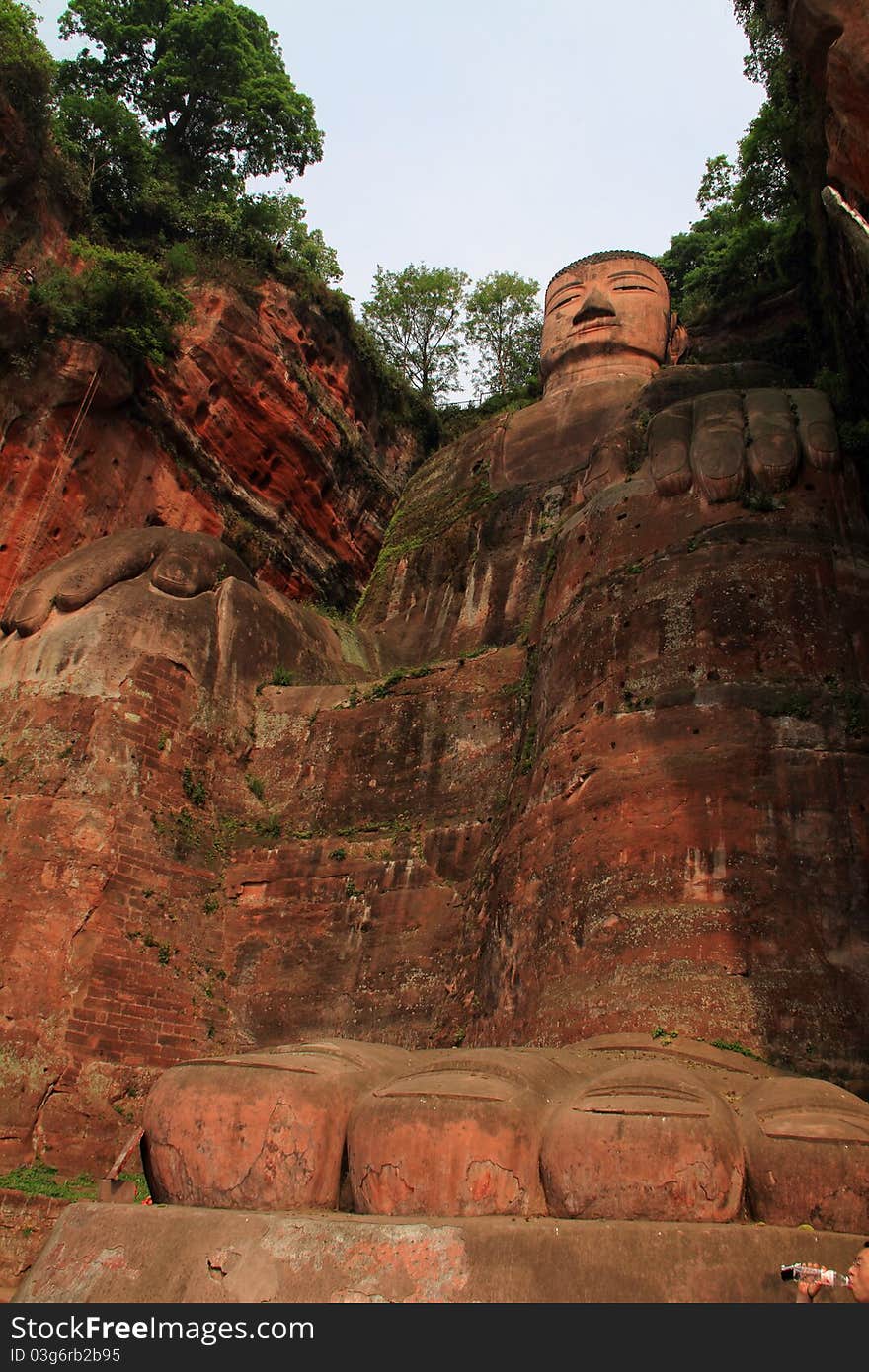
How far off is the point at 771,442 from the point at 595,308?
12.4m

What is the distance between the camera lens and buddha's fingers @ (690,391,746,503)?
473 inches

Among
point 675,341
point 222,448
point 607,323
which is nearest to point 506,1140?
point 222,448

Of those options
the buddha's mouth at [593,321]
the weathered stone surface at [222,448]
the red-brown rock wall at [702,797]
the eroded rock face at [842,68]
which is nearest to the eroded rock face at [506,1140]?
the red-brown rock wall at [702,797]

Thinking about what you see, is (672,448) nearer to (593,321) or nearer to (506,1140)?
(506,1140)

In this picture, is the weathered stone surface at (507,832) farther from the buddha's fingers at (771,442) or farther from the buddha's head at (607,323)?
the buddha's head at (607,323)

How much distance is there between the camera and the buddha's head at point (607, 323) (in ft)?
75.8

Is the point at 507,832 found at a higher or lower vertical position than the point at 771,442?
lower

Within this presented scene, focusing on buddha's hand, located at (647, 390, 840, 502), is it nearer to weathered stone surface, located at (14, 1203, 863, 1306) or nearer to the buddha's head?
weathered stone surface, located at (14, 1203, 863, 1306)

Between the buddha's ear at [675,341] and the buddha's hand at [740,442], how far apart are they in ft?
37.1

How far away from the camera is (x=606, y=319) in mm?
→ 23453

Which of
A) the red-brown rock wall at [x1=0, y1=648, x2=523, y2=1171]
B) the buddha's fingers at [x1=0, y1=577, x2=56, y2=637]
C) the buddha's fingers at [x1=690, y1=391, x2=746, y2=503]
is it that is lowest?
the red-brown rock wall at [x1=0, y1=648, x2=523, y2=1171]

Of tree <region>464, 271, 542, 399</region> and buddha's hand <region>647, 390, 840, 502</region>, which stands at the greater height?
tree <region>464, 271, 542, 399</region>

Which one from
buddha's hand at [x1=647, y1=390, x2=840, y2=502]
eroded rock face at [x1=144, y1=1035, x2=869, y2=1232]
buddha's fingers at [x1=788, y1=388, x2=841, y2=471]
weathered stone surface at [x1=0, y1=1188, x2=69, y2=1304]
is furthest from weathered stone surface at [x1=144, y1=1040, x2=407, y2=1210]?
buddha's fingers at [x1=788, y1=388, x2=841, y2=471]

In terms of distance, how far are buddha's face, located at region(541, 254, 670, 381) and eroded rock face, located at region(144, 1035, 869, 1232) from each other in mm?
18309
